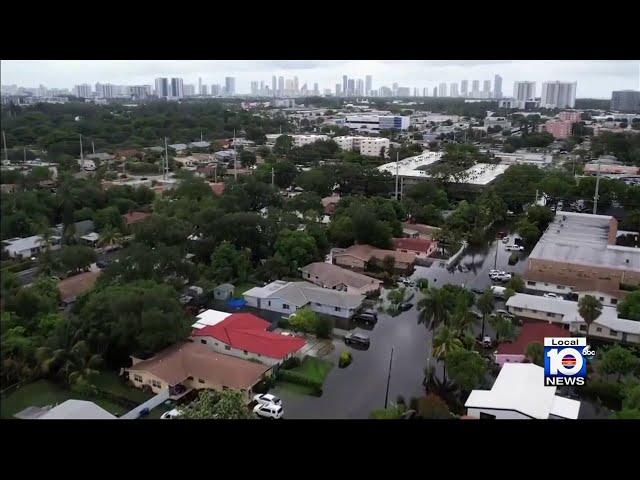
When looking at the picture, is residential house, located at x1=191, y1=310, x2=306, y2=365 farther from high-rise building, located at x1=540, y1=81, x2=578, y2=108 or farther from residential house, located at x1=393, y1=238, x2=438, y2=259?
high-rise building, located at x1=540, y1=81, x2=578, y2=108

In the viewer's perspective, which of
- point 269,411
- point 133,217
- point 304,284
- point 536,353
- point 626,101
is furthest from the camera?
point 626,101

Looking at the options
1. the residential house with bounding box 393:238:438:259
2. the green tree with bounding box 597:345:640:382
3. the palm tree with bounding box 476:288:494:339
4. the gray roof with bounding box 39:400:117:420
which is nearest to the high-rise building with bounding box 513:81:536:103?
the residential house with bounding box 393:238:438:259

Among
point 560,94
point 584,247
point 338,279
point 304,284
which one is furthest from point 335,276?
point 560,94

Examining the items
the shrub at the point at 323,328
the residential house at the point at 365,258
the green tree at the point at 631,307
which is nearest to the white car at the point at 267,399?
the shrub at the point at 323,328

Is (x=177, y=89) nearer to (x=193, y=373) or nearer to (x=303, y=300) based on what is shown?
(x=303, y=300)

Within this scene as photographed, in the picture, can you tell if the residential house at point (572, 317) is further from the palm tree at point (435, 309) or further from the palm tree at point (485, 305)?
the palm tree at point (435, 309)
